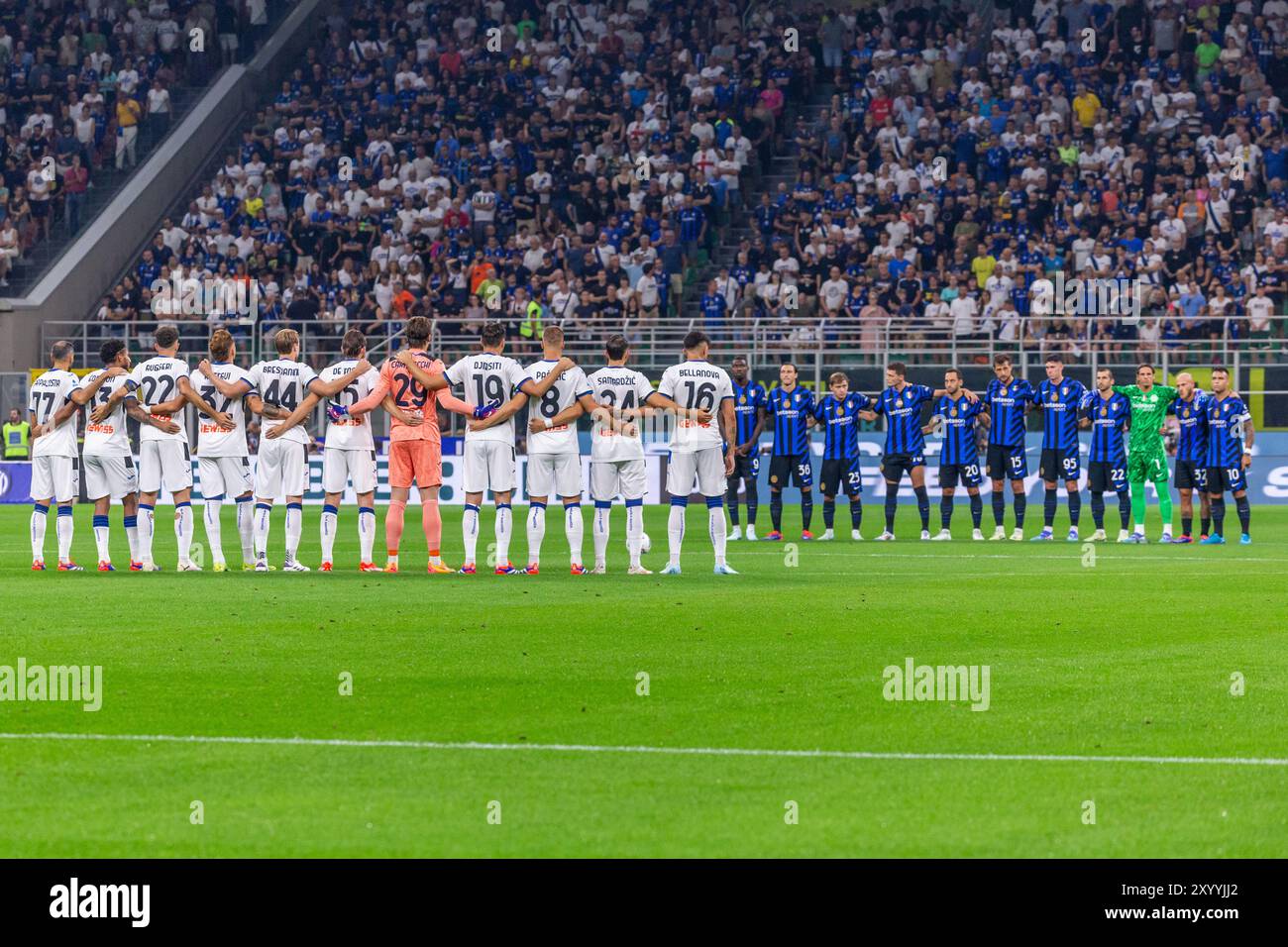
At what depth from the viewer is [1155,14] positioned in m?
39.8

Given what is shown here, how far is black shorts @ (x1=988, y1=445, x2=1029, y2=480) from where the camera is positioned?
2617cm

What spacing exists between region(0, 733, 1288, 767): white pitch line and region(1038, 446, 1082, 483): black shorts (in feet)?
57.9

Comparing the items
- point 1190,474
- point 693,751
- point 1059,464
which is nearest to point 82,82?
point 1059,464

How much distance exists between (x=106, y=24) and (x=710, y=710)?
42426 mm

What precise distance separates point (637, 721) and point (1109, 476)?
1739 centimetres

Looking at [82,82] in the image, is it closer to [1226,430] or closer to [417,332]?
[1226,430]

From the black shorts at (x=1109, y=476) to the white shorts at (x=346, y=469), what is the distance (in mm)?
11005

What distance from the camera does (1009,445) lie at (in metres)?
26.2

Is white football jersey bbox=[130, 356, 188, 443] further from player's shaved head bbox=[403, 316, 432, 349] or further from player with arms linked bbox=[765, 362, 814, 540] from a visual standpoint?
player with arms linked bbox=[765, 362, 814, 540]

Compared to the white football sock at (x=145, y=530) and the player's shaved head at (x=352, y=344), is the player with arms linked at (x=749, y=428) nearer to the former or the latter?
the player's shaved head at (x=352, y=344)

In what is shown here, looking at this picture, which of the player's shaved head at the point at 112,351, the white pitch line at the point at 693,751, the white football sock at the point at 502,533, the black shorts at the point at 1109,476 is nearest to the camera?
the white pitch line at the point at 693,751

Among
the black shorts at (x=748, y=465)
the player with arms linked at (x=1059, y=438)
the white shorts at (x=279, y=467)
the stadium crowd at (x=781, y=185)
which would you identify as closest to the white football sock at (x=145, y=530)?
the white shorts at (x=279, y=467)

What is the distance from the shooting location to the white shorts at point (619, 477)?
60.8 ft

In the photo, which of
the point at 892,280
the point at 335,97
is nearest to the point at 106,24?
the point at 335,97
